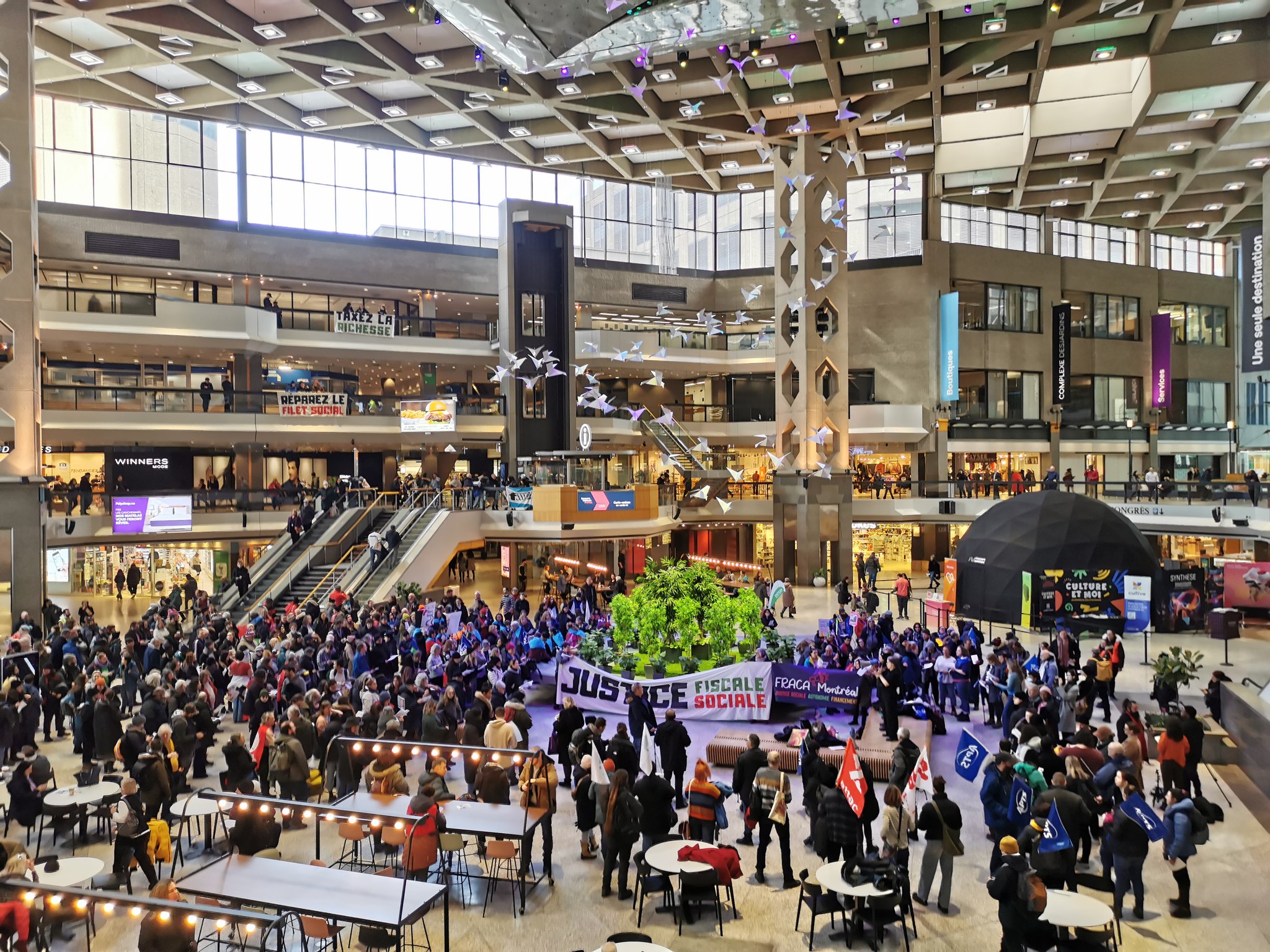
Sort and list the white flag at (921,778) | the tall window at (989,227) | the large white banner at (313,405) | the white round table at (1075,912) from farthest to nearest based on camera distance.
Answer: the tall window at (989,227), the large white banner at (313,405), the white flag at (921,778), the white round table at (1075,912)

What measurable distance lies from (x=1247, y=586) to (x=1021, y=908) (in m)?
22.1

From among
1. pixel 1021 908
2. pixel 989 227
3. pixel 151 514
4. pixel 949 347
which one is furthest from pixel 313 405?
pixel 989 227

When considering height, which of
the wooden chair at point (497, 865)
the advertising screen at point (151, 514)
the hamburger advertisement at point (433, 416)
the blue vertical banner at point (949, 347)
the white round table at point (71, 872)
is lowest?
the wooden chair at point (497, 865)

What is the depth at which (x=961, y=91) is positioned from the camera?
34.7 m

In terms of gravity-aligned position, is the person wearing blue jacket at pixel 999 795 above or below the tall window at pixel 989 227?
below

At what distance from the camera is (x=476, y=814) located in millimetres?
9594

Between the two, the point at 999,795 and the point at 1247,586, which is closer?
the point at 999,795

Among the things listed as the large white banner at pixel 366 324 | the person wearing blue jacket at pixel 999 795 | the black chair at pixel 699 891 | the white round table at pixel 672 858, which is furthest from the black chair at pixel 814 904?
the large white banner at pixel 366 324

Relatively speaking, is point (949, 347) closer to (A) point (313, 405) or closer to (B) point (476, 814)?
(A) point (313, 405)

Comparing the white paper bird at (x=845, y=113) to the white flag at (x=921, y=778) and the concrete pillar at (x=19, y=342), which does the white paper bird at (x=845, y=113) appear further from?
the white flag at (x=921, y=778)

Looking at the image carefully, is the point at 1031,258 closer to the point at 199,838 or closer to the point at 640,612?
the point at 640,612

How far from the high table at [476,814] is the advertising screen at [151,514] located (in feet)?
75.9

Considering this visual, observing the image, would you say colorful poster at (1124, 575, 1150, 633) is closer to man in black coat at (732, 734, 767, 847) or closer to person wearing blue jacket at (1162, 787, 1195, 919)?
person wearing blue jacket at (1162, 787, 1195, 919)

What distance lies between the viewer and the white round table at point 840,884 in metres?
8.16
